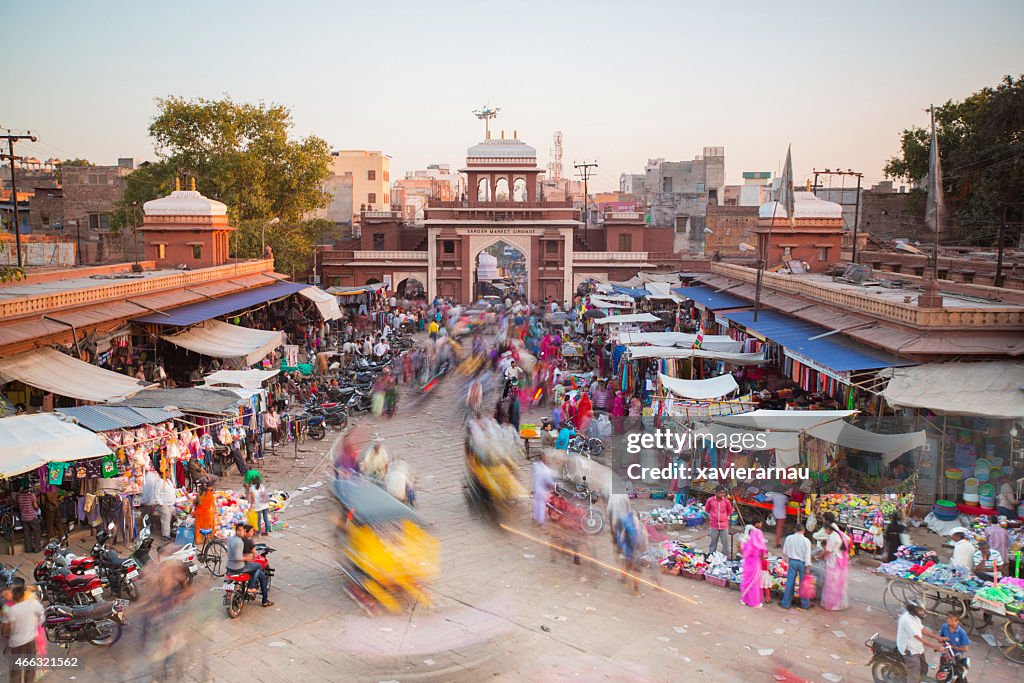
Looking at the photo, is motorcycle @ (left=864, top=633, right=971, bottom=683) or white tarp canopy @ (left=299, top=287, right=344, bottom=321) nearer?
motorcycle @ (left=864, top=633, right=971, bottom=683)

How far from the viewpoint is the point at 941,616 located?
8.66m

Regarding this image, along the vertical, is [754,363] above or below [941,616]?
above

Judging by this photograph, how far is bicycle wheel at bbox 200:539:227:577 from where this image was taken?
1010 cm

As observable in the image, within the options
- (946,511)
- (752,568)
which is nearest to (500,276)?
(946,511)

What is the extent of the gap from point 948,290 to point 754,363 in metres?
4.95

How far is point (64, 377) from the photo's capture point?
13.2 meters

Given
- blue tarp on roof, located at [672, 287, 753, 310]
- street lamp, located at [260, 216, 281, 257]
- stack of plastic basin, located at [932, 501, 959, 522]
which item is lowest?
stack of plastic basin, located at [932, 501, 959, 522]

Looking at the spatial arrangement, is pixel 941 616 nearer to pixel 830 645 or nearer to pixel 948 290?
pixel 830 645

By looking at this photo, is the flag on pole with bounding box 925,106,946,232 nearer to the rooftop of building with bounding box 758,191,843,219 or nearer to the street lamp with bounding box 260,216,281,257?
the rooftop of building with bounding box 758,191,843,219

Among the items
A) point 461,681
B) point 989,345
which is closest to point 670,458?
point 989,345

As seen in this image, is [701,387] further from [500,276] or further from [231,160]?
[500,276]

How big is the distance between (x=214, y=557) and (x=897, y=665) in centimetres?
720

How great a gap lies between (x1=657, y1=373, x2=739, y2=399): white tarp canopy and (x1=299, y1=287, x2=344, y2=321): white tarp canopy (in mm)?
15590

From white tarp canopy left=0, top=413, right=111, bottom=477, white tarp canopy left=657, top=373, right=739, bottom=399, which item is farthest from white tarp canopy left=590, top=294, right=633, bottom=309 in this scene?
white tarp canopy left=0, top=413, right=111, bottom=477
